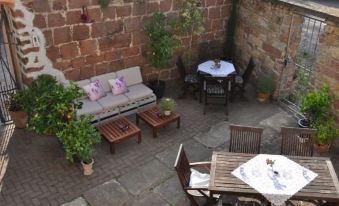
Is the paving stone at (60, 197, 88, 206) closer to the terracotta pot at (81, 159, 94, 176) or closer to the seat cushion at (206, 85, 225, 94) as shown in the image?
the terracotta pot at (81, 159, 94, 176)

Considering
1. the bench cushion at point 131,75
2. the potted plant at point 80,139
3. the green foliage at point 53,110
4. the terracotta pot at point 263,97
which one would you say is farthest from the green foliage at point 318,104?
the green foliage at point 53,110

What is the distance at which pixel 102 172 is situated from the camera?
21.5 feet

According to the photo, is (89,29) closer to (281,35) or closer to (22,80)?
(22,80)

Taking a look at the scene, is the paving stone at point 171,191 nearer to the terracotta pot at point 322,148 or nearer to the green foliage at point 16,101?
the terracotta pot at point 322,148

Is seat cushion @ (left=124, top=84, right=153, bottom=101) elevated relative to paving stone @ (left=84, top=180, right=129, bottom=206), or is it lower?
elevated

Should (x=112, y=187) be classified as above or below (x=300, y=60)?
below

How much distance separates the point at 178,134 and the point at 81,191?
7.96ft

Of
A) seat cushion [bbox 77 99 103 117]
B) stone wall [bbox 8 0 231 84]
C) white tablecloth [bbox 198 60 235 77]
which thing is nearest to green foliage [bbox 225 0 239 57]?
stone wall [bbox 8 0 231 84]

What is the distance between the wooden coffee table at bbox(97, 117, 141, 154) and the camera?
6898 mm

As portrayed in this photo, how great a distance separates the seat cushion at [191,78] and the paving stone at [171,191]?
3.09 metres

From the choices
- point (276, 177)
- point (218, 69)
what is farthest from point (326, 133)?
point (218, 69)

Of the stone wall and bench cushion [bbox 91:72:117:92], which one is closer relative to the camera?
the stone wall

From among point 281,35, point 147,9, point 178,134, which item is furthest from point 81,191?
point 281,35

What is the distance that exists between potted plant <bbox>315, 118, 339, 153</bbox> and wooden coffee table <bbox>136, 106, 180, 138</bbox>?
279 centimetres
